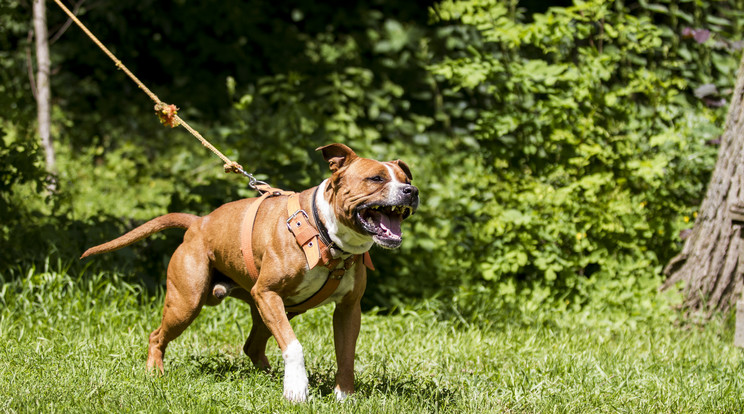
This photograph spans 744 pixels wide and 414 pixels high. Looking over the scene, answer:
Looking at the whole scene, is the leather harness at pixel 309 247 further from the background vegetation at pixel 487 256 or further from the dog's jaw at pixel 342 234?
the background vegetation at pixel 487 256

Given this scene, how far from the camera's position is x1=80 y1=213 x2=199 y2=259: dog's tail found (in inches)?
160

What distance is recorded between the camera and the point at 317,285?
3656 millimetres

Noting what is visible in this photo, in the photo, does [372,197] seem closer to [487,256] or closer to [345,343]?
[345,343]

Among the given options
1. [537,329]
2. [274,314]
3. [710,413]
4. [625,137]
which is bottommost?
[537,329]

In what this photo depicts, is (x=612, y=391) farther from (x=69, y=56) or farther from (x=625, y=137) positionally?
(x=69, y=56)

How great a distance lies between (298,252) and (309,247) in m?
0.07

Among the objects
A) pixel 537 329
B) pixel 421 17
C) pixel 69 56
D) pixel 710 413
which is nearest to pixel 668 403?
pixel 710 413

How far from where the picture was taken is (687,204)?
20.4 ft

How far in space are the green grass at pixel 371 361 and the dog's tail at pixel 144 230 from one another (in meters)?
0.59

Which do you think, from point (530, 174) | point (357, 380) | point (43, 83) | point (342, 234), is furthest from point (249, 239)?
point (43, 83)

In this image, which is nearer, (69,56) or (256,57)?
(69,56)

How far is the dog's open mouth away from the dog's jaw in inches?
3.4

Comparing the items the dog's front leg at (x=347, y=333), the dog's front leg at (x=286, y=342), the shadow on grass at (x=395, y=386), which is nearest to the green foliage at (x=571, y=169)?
the shadow on grass at (x=395, y=386)

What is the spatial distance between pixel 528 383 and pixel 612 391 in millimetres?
421
